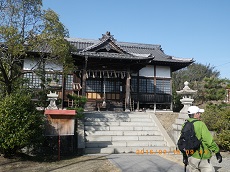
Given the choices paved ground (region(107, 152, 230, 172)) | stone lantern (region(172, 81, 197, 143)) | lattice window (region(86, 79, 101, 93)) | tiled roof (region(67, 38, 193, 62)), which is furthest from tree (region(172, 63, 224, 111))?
paved ground (region(107, 152, 230, 172))

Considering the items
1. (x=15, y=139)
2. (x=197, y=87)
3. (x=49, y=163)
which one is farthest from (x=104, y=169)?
(x=197, y=87)

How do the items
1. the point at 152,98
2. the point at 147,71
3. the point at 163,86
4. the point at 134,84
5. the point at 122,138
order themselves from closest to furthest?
the point at 122,138
the point at 152,98
the point at 134,84
the point at 147,71
the point at 163,86

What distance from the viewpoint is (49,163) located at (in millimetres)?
7645

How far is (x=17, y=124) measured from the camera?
7.23 metres

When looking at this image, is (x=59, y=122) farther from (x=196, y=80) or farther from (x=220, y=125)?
(x=196, y=80)

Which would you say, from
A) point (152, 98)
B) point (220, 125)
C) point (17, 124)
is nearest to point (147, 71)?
point (152, 98)

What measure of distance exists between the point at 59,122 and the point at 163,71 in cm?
1369

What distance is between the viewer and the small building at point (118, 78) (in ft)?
55.8

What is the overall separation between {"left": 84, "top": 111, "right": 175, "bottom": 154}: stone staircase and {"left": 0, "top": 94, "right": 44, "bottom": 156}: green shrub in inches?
113

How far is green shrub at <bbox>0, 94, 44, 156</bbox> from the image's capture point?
711cm

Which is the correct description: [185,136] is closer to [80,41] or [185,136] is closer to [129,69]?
[129,69]

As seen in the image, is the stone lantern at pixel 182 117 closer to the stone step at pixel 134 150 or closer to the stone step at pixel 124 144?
the stone step at pixel 124 144

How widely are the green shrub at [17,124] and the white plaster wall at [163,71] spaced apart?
1412cm

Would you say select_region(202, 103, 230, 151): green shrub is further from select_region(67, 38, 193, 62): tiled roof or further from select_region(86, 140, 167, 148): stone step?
select_region(67, 38, 193, 62): tiled roof
